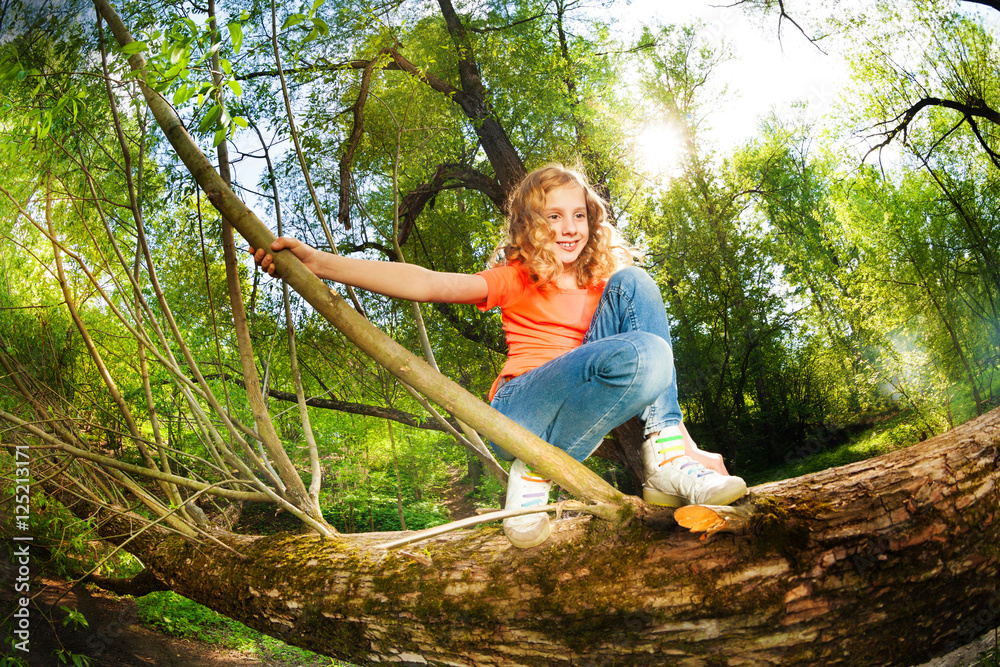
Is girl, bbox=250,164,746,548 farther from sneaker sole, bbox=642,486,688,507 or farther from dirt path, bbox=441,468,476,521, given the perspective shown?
dirt path, bbox=441,468,476,521

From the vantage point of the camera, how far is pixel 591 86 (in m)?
6.10

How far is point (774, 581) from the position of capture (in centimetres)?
130

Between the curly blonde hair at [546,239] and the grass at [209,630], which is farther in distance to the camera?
the grass at [209,630]

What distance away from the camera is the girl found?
1.41 m

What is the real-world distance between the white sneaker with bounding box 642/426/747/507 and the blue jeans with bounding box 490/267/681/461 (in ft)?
0.18

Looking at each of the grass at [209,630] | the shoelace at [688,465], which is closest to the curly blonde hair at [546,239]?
the shoelace at [688,465]

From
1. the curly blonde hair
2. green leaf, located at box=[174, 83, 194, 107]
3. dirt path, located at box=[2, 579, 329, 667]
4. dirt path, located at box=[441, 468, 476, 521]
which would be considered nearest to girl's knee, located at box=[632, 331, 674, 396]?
the curly blonde hair

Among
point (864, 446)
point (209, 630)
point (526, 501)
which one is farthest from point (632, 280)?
point (864, 446)

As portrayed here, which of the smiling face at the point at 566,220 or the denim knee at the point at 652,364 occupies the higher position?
the smiling face at the point at 566,220

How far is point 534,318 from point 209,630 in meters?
4.30

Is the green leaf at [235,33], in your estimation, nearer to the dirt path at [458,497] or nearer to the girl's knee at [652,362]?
the girl's knee at [652,362]

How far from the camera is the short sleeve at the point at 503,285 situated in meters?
1.70

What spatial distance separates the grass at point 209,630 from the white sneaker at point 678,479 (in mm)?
3771

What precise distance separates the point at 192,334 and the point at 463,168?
384cm
